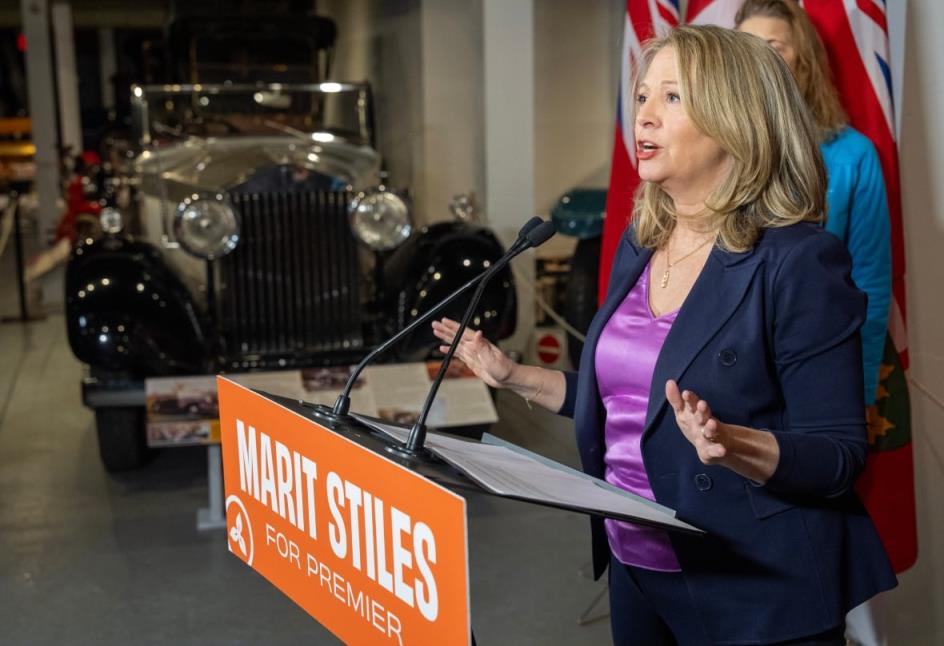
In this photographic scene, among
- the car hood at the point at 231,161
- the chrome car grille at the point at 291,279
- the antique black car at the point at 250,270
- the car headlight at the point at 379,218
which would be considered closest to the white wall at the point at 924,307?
the antique black car at the point at 250,270

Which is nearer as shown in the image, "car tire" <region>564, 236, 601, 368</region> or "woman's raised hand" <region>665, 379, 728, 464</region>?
"woman's raised hand" <region>665, 379, 728, 464</region>

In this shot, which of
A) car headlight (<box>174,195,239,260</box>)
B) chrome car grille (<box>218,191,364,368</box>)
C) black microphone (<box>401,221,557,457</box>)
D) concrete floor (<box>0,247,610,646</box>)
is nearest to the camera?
black microphone (<box>401,221,557,457</box>)

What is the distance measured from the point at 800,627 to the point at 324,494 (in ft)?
1.88

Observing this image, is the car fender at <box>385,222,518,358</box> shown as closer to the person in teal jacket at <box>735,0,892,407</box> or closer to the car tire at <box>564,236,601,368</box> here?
the car tire at <box>564,236,601,368</box>

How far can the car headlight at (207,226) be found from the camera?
3.90 m

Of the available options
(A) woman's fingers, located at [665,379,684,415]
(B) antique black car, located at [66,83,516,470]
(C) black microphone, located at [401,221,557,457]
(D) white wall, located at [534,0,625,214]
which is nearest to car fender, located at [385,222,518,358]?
(B) antique black car, located at [66,83,516,470]

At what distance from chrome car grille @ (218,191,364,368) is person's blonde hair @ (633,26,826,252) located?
2919mm

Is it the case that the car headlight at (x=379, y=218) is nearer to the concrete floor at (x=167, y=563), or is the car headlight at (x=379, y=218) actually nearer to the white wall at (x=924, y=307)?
the concrete floor at (x=167, y=563)

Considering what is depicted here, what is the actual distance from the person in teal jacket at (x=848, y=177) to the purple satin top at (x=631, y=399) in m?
0.90

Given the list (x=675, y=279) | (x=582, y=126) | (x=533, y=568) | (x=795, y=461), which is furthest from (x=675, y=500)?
(x=582, y=126)

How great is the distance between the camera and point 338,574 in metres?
1.25

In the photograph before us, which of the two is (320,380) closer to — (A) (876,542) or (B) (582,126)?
(A) (876,542)

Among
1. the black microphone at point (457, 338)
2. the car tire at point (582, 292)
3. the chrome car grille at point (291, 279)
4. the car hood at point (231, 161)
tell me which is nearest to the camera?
the black microphone at point (457, 338)

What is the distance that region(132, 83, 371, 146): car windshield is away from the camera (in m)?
4.91
